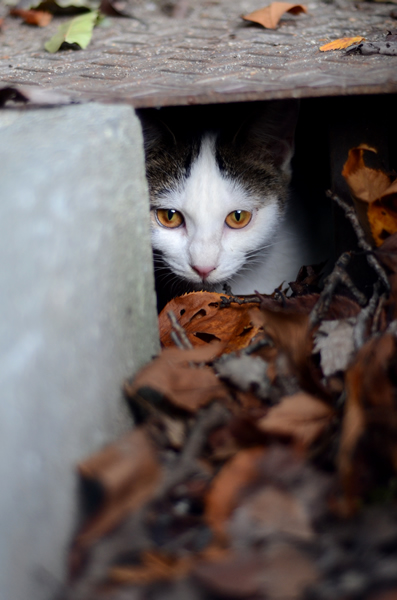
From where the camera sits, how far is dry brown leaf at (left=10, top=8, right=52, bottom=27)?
6.48ft

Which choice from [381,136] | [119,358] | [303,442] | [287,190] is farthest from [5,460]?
[287,190]

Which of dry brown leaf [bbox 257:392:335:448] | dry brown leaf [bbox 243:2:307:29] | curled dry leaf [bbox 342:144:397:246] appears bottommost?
dry brown leaf [bbox 257:392:335:448]

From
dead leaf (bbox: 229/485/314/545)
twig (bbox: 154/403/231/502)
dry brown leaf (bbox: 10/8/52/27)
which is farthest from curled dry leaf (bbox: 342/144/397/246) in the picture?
dry brown leaf (bbox: 10/8/52/27)

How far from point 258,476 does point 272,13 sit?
5.12ft

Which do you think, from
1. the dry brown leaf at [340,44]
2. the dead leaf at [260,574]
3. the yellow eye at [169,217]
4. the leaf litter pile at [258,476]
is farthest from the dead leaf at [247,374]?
the dry brown leaf at [340,44]

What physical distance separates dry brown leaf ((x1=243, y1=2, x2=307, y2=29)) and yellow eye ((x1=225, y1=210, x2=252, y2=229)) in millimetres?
609

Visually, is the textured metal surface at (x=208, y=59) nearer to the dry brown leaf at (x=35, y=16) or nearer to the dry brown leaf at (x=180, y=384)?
the dry brown leaf at (x=35, y=16)

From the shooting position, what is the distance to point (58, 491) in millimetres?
696

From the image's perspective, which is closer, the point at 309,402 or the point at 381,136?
the point at 309,402

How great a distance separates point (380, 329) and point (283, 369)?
0.23 m

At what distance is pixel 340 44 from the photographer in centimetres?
145

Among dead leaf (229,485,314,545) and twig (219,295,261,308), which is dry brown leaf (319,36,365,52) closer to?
twig (219,295,261,308)

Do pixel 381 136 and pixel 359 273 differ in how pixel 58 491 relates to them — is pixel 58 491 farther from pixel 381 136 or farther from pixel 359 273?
pixel 381 136

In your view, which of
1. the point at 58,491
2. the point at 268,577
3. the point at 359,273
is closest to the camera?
the point at 268,577
